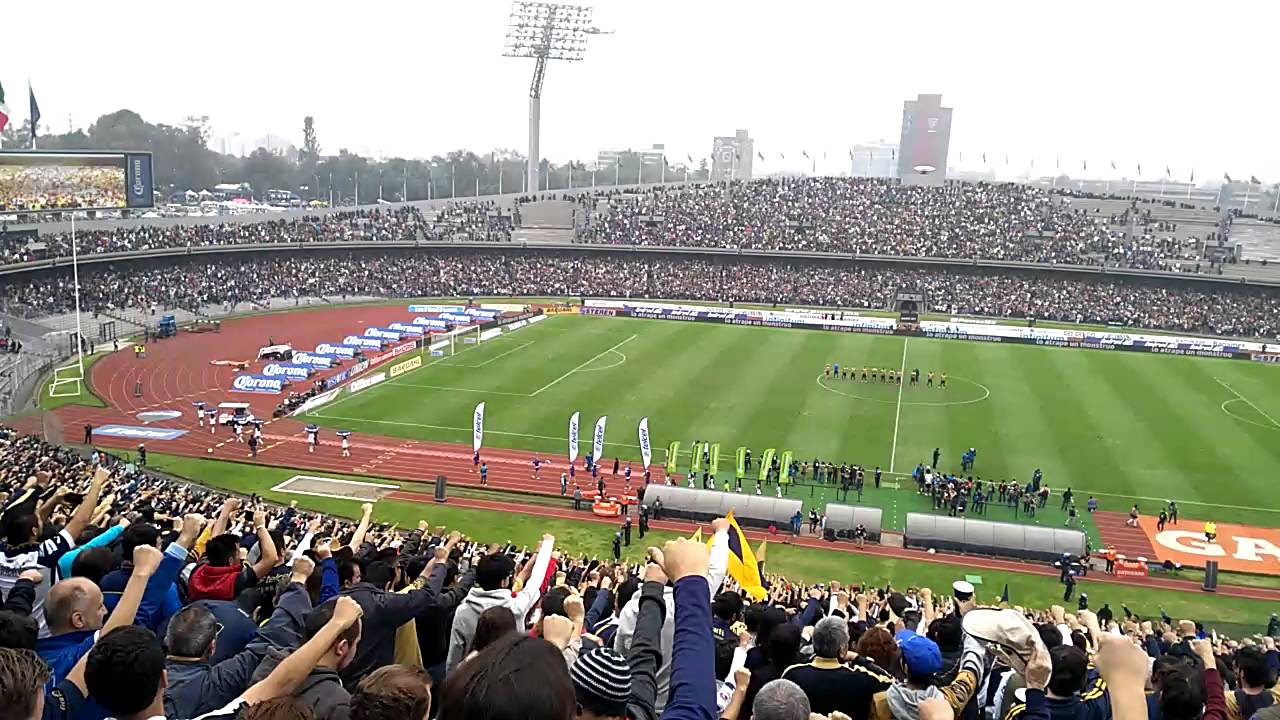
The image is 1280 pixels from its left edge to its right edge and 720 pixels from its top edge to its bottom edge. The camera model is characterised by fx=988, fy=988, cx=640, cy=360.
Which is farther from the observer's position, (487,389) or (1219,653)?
(487,389)

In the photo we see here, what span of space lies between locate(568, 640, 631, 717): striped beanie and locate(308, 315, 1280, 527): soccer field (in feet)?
103

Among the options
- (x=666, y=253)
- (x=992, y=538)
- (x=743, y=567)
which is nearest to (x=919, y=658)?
(x=743, y=567)

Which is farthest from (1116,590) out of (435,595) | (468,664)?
(468,664)

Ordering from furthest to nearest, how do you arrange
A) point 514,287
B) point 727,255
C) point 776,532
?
1. point 727,255
2. point 514,287
3. point 776,532

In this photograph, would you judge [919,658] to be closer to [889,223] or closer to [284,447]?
[284,447]

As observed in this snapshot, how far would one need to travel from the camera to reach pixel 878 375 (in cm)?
5503

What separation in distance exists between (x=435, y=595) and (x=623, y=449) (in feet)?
111

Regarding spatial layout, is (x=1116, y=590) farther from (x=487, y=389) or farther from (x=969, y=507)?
(x=487, y=389)

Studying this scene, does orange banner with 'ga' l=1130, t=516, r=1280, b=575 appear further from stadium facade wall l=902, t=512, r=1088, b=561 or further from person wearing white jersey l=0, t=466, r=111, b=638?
person wearing white jersey l=0, t=466, r=111, b=638

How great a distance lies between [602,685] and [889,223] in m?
97.5

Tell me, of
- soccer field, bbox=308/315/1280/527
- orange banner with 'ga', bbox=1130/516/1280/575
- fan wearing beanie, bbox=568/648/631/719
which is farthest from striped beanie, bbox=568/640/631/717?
orange banner with 'ga', bbox=1130/516/1280/575

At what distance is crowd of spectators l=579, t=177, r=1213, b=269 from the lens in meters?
89.3

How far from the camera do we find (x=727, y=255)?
302 ft

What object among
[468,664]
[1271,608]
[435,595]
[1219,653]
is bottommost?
[1271,608]
